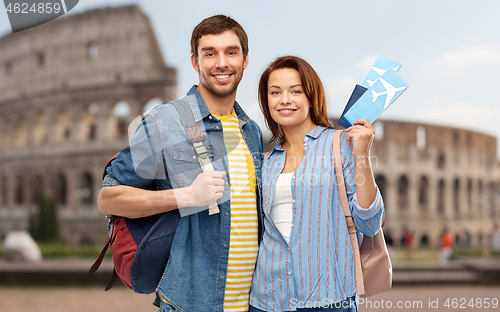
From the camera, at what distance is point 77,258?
11.8 meters

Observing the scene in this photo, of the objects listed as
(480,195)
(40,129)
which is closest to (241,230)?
(40,129)

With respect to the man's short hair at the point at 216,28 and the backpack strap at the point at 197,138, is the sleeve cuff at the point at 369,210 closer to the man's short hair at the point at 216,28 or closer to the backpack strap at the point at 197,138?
the backpack strap at the point at 197,138

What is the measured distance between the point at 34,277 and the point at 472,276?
362 inches

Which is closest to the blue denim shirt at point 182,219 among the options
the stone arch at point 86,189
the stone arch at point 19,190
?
the stone arch at point 86,189

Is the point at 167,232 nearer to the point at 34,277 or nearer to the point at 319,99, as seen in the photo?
the point at 319,99

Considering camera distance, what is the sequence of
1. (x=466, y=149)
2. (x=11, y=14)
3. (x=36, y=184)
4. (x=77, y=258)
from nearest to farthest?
(x=11, y=14), (x=77, y=258), (x=36, y=184), (x=466, y=149)

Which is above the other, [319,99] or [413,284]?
[319,99]

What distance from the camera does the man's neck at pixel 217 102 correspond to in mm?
2059

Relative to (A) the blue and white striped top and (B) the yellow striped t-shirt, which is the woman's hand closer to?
Result: (A) the blue and white striped top

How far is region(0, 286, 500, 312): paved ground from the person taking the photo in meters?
6.81

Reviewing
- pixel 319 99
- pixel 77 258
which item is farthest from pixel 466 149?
pixel 319 99

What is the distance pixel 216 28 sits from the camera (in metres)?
1.94

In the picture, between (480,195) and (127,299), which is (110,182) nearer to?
(127,299)

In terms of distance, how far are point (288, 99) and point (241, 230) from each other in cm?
63
